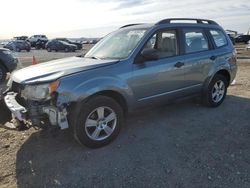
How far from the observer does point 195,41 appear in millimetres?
5711

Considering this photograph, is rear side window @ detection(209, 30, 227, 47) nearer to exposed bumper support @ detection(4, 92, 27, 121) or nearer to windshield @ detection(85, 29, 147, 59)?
windshield @ detection(85, 29, 147, 59)

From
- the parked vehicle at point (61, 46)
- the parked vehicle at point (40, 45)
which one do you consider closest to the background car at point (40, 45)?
the parked vehicle at point (40, 45)

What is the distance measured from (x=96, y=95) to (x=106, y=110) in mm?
306

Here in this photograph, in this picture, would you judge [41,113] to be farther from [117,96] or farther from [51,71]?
[117,96]

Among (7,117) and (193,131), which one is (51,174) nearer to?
(7,117)

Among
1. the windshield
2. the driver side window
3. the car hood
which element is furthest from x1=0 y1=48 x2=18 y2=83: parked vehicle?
the driver side window

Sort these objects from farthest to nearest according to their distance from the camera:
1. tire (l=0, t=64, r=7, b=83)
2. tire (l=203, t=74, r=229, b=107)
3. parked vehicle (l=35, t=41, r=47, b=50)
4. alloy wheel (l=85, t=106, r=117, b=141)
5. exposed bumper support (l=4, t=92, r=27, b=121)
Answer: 1. parked vehicle (l=35, t=41, r=47, b=50)
2. tire (l=0, t=64, r=7, b=83)
3. tire (l=203, t=74, r=229, b=107)
4. alloy wheel (l=85, t=106, r=117, b=141)
5. exposed bumper support (l=4, t=92, r=27, b=121)

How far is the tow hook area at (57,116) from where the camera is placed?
3776mm

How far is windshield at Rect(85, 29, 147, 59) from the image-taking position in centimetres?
483

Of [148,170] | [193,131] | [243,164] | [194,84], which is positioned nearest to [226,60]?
[194,84]

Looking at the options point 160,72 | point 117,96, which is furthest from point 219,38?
point 117,96

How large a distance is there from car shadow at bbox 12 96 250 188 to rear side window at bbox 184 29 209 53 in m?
1.33

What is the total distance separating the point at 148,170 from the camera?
3676mm

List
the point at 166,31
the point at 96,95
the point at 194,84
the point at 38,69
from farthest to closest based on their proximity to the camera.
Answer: the point at 194,84
the point at 166,31
the point at 38,69
the point at 96,95
